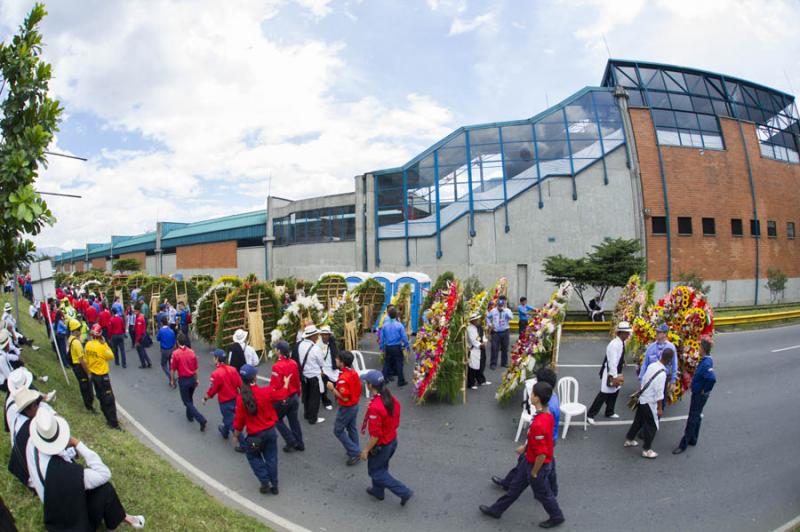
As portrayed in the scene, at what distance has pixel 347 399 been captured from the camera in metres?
6.44

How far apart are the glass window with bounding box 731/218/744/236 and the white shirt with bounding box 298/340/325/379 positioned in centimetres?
2898

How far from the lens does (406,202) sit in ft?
92.4

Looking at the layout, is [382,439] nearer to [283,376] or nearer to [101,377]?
[283,376]

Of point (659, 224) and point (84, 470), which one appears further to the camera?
point (659, 224)

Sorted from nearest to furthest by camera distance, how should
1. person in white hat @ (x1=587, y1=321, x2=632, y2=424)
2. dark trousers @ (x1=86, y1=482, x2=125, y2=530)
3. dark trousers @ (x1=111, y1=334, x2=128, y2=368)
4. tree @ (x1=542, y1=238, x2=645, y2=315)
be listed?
dark trousers @ (x1=86, y1=482, x2=125, y2=530) → person in white hat @ (x1=587, y1=321, x2=632, y2=424) → dark trousers @ (x1=111, y1=334, x2=128, y2=368) → tree @ (x1=542, y1=238, x2=645, y2=315)

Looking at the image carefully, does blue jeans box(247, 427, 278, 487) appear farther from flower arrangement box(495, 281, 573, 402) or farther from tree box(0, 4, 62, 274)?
flower arrangement box(495, 281, 573, 402)

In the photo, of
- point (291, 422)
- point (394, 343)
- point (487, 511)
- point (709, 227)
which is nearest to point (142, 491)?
point (291, 422)

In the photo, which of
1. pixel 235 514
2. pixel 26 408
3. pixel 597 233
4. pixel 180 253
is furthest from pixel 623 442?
pixel 180 253

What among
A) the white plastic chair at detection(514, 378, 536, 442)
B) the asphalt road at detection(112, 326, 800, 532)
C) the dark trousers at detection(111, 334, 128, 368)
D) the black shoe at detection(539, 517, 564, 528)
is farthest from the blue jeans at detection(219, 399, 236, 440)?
the dark trousers at detection(111, 334, 128, 368)

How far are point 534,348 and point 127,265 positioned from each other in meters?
56.0

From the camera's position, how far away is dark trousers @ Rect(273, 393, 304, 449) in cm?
696

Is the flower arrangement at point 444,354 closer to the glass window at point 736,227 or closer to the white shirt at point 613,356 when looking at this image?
the white shirt at point 613,356

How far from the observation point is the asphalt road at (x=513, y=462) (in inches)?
205

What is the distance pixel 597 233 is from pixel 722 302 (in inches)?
351
